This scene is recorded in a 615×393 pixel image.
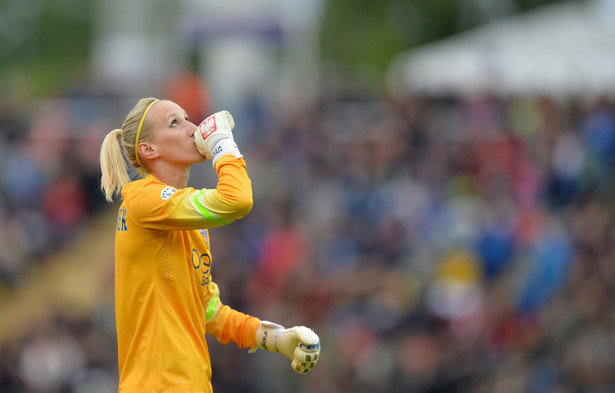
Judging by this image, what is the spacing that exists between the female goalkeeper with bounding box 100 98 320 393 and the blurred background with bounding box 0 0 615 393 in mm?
6355

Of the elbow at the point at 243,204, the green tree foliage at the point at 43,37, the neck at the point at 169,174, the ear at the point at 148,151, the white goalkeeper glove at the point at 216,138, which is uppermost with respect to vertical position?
the green tree foliage at the point at 43,37

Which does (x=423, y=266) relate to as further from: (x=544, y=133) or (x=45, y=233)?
(x=45, y=233)

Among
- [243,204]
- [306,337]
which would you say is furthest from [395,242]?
[243,204]

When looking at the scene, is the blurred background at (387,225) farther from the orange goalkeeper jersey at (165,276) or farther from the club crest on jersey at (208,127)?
the club crest on jersey at (208,127)

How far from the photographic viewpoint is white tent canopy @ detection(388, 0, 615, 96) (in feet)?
53.3

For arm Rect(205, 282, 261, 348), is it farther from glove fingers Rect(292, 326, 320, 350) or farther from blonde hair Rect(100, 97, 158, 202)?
blonde hair Rect(100, 97, 158, 202)

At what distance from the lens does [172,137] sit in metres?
4.63

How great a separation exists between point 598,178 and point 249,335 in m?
9.04

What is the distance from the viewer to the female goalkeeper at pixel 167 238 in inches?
Result: 172

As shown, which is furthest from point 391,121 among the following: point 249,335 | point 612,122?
point 249,335

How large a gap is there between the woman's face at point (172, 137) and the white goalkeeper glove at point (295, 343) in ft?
3.56

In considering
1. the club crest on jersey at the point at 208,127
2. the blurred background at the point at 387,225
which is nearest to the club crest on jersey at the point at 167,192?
the club crest on jersey at the point at 208,127

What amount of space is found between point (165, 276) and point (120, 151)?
764 mm

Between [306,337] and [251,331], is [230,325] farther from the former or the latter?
[306,337]
